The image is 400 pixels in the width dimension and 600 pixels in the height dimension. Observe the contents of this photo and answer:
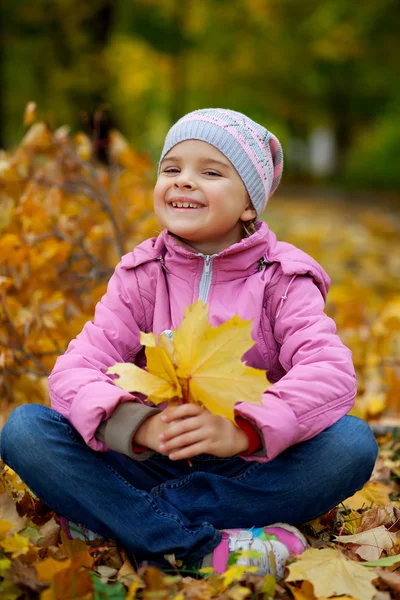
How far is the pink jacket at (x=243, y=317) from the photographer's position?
185 centimetres

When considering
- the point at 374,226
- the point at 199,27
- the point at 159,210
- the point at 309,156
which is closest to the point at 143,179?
the point at 159,210

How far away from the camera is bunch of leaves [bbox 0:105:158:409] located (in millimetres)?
3064

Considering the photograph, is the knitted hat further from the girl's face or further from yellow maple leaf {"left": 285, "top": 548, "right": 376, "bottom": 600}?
yellow maple leaf {"left": 285, "top": 548, "right": 376, "bottom": 600}

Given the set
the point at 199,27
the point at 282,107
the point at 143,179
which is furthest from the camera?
the point at 282,107

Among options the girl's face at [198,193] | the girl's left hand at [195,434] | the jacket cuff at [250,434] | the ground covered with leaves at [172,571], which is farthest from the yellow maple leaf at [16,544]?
the girl's face at [198,193]

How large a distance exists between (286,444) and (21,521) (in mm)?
735

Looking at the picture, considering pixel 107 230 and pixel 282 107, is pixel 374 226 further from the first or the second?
pixel 282 107

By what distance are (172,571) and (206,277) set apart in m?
0.80

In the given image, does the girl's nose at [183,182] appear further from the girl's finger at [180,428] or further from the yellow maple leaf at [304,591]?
the yellow maple leaf at [304,591]

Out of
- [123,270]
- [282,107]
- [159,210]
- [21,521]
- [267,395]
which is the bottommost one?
[21,521]

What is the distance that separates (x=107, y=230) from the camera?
171 inches

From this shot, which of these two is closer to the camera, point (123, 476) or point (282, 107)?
point (123, 476)

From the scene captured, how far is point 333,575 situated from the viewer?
1.79 meters

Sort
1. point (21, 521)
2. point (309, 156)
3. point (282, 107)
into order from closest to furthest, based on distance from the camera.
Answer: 1. point (21, 521)
2. point (282, 107)
3. point (309, 156)
